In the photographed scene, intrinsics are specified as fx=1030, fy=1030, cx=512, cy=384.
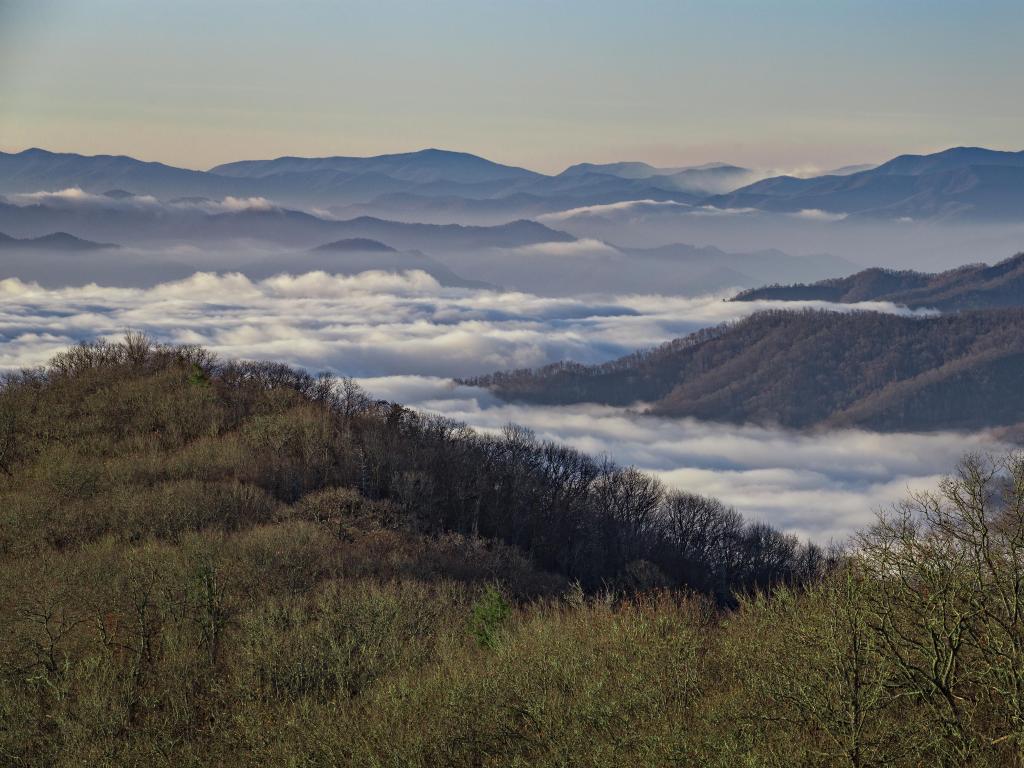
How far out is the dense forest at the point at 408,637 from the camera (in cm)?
2662

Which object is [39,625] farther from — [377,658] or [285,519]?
[285,519]

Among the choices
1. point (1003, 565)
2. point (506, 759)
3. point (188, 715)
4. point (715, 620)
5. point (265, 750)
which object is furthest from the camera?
point (715, 620)

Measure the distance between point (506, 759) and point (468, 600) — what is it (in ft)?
97.6

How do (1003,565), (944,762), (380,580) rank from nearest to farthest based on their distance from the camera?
(944,762)
(1003,565)
(380,580)

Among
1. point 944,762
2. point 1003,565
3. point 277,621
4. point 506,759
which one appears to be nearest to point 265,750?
point 506,759

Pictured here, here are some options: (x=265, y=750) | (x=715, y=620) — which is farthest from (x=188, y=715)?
(x=715, y=620)

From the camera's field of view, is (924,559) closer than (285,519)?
Yes

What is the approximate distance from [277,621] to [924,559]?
2659 centimetres

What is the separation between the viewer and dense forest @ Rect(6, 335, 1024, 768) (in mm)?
26625

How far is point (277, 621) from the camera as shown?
4341 cm

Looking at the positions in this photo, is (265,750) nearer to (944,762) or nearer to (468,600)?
(944,762)

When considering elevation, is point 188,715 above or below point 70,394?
below

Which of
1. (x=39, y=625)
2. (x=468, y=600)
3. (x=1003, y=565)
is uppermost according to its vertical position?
(x=1003, y=565)

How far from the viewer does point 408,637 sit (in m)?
44.9
